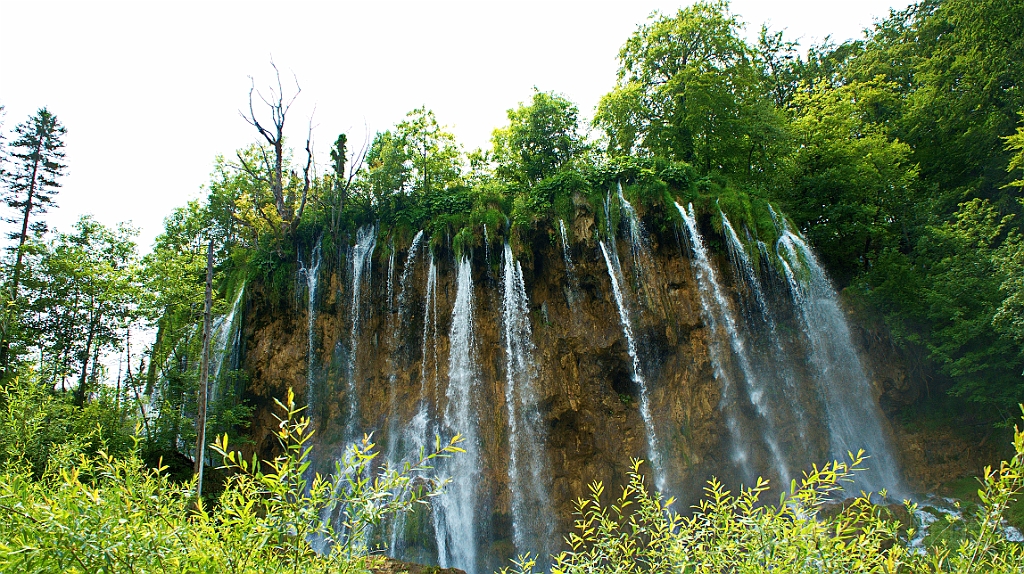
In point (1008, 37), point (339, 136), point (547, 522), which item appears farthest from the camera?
point (339, 136)

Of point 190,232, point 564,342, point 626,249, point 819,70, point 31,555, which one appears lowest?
point 31,555

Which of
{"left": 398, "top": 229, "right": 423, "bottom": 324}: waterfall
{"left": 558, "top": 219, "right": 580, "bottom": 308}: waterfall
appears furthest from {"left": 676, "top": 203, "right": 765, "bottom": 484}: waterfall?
{"left": 398, "top": 229, "right": 423, "bottom": 324}: waterfall

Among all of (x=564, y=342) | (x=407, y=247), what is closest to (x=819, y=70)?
(x=564, y=342)

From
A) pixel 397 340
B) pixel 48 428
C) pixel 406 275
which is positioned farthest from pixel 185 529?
pixel 406 275

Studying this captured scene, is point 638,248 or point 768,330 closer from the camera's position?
point 768,330

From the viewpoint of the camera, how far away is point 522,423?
54.4 ft

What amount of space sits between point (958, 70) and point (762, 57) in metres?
10.4

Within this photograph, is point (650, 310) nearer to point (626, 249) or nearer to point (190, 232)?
point (626, 249)

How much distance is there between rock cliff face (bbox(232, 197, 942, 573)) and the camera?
51.6 feet

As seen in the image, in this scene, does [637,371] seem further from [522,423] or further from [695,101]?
[695,101]

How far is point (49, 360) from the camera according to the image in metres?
17.7

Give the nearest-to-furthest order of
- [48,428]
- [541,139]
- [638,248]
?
[48,428], [638,248], [541,139]

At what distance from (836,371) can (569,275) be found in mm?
9403

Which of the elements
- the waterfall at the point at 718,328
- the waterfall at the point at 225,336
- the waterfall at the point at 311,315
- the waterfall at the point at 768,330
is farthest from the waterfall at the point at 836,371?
the waterfall at the point at 225,336
